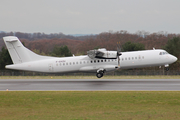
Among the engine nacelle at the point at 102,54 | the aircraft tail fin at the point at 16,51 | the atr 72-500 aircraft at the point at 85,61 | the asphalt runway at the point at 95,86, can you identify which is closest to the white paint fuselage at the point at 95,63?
the atr 72-500 aircraft at the point at 85,61

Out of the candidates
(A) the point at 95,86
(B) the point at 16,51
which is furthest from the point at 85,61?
(B) the point at 16,51

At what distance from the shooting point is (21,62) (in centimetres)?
3488

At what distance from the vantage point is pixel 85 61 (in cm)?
3519
